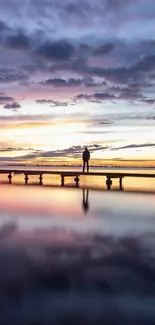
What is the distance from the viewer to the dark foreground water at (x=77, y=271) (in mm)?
5512

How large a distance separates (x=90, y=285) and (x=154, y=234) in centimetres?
546

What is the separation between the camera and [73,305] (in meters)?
5.78

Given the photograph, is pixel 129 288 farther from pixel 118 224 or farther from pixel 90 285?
pixel 118 224

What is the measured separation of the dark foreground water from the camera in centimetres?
551

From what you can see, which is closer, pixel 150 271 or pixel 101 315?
pixel 101 315

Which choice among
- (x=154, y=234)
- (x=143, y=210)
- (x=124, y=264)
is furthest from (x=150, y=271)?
(x=143, y=210)

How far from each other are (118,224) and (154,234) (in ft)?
7.06

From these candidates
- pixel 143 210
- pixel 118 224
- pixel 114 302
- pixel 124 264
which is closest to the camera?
pixel 114 302

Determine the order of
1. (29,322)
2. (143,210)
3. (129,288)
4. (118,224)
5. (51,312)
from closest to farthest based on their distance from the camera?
(29,322) → (51,312) → (129,288) → (118,224) → (143,210)

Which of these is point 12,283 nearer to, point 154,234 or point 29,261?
point 29,261

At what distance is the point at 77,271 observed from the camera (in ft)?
24.5

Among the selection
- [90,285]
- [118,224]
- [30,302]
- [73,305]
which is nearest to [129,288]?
[90,285]

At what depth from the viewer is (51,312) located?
18.1ft

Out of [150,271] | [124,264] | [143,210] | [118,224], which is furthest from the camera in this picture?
[143,210]
